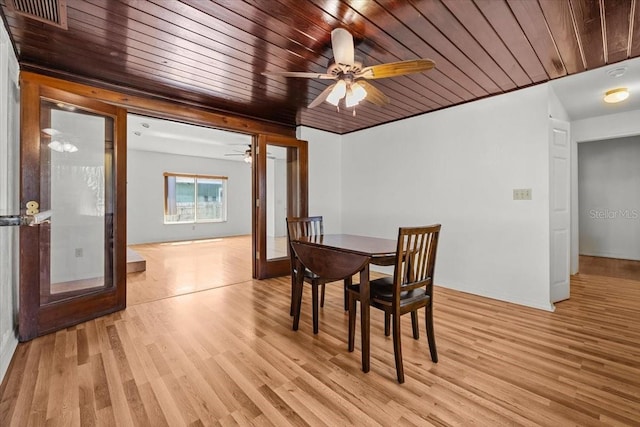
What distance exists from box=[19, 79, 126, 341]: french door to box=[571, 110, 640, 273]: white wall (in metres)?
5.58

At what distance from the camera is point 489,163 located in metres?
3.06

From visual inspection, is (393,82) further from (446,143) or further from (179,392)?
(179,392)

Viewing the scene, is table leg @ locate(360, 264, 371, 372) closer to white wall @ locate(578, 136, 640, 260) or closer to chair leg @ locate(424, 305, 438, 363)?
chair leg @ locate(424, 305, 438, 363)

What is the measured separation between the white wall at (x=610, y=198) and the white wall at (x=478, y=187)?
11.9 ft

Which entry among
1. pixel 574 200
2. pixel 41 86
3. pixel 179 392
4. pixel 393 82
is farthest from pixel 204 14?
pixel 574 200

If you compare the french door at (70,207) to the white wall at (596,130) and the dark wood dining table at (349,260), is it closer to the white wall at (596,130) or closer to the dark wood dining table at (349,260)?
the dark wood dining table at (349,260)

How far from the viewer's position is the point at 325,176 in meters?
4.46

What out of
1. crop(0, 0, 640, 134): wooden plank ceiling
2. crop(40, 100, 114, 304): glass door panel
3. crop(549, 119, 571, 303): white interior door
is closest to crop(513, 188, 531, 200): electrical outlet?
crop(549, 119, 571, 303): white interior door

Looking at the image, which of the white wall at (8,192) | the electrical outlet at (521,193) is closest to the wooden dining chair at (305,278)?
the white wall at (8,192)

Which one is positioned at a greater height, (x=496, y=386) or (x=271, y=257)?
(x=271, y=257)

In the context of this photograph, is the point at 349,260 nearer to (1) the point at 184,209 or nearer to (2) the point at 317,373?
(2) the point at 317,373

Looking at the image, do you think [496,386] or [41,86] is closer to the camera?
[496,386]

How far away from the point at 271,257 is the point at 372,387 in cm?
258

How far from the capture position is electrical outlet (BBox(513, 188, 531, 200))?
110 inches
